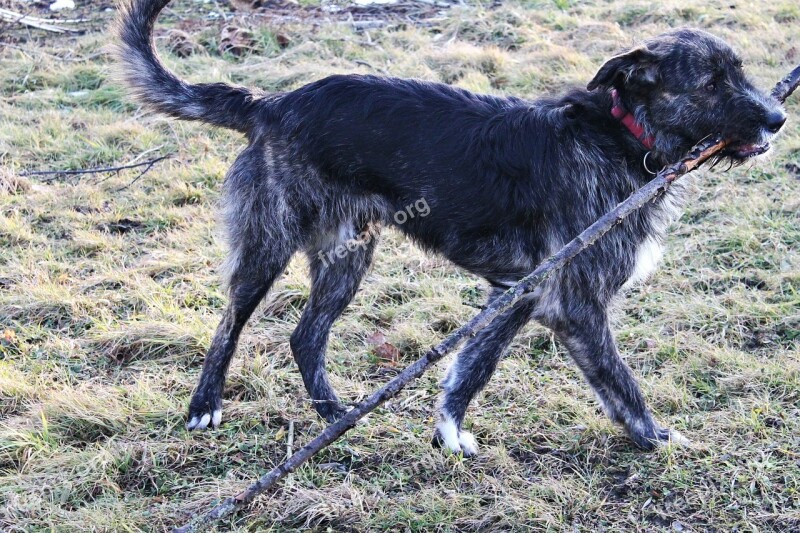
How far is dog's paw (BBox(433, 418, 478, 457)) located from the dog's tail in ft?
5.44

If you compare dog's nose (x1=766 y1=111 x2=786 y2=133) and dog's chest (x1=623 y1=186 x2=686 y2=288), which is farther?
dog's chest (x1=623 y1=186 x2=686 y2=288)

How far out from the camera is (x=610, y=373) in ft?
11.8

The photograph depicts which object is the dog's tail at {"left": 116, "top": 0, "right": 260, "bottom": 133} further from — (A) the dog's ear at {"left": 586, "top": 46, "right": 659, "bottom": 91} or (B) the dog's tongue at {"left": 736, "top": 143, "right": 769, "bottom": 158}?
(B) the dog's tongue at {"left": 736, "top": 143, "right": 769, "bottom": 158}

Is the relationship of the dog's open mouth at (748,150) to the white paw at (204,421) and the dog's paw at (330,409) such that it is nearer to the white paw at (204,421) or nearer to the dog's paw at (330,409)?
the dog's paw at (330,409)

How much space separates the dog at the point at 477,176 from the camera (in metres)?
3.50

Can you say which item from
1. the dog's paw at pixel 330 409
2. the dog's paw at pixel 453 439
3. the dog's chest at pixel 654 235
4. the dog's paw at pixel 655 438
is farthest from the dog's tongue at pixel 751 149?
the dog's paw at pixel 330 409

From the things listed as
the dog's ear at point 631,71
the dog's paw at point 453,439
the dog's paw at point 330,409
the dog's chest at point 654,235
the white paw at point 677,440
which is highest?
the dog's ear at point 631,71

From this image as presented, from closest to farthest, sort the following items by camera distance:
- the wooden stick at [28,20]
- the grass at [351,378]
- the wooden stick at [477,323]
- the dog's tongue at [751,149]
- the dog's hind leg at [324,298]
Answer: the wooden stick at [477,323] < the grass at [351,378] < the dog's tongue at [751,149] < the dog's hind leg at [324,298] < the wooden stick at [28,20]

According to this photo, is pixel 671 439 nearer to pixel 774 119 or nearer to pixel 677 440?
pixel 677 440

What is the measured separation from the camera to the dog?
350 cm

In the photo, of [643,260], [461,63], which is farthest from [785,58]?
[643,260]

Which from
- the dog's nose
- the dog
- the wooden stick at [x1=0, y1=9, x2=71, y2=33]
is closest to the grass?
the dog

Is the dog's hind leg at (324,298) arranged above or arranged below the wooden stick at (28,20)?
below

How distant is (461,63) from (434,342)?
171 inches
